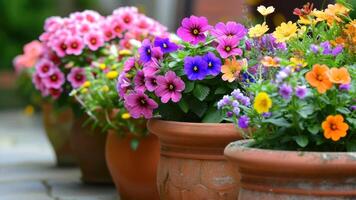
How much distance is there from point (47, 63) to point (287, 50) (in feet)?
7.69

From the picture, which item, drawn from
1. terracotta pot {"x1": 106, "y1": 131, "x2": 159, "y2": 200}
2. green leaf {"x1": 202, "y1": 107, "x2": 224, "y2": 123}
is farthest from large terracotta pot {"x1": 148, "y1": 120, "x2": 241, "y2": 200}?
terracotta pot {"x1": 106, "y1": 131, "x2": 159, "y2": 200}

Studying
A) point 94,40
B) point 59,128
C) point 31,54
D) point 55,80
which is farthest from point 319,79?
point 31,54

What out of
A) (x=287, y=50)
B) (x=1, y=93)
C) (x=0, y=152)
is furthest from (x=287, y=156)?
(x=1, y=93)

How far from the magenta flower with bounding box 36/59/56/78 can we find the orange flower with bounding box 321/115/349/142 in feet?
9.21

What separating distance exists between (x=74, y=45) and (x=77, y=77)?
0.62ft

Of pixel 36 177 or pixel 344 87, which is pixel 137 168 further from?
pixel 344 87

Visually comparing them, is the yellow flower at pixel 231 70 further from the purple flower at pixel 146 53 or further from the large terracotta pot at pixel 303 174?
the large terracotta pot at pixel 303 174

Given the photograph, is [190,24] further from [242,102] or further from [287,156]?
[287,156]

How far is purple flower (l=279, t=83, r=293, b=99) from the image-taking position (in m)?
2.15

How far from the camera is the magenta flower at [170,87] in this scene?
9.75ft

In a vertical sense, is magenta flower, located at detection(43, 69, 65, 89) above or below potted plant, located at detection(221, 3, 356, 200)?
below

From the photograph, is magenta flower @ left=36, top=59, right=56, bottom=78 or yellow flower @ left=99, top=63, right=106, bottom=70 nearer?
yellow flower @ left=99, top=63, right=106, bottom=70

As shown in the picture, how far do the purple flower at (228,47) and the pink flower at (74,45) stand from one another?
6.06ft

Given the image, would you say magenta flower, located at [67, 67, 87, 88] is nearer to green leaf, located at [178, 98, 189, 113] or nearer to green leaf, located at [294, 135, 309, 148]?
green leaf, located at [178, 98, 189, 113]
